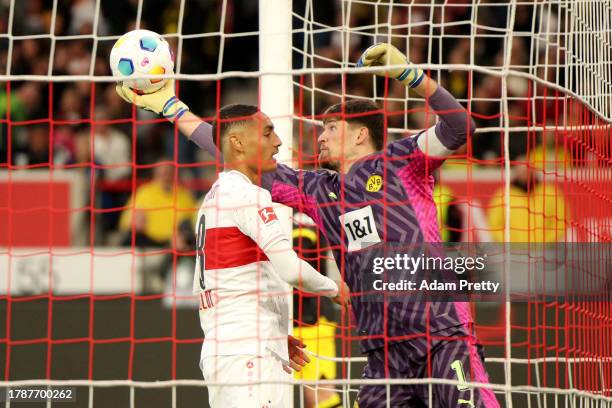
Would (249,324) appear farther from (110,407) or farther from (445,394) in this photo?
(110,407)

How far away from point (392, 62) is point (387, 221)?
74 centimetres

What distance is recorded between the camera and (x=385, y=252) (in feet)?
18.4

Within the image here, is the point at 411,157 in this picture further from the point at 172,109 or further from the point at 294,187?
the point at 172,109

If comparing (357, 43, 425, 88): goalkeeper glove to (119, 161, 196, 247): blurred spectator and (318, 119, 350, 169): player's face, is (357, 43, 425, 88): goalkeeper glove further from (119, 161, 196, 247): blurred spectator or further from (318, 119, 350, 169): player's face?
(119, 161, 196, 247): blurred spectator

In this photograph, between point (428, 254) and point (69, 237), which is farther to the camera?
point (69, 237)

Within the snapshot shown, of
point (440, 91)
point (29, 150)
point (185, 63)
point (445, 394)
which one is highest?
point (185, 63)

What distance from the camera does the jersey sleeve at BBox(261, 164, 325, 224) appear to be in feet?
19.4

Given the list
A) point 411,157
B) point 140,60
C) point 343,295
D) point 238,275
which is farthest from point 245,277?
point 140,60

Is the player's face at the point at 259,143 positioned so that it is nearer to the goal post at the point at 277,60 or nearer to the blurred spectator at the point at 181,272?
the goal post at the point at 277,60

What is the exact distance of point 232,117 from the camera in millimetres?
5461

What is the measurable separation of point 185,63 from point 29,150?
232 cm

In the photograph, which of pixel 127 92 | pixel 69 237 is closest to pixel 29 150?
pixel 69 237

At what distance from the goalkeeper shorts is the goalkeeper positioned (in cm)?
55

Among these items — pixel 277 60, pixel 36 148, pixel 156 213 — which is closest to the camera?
pixel 277 60
